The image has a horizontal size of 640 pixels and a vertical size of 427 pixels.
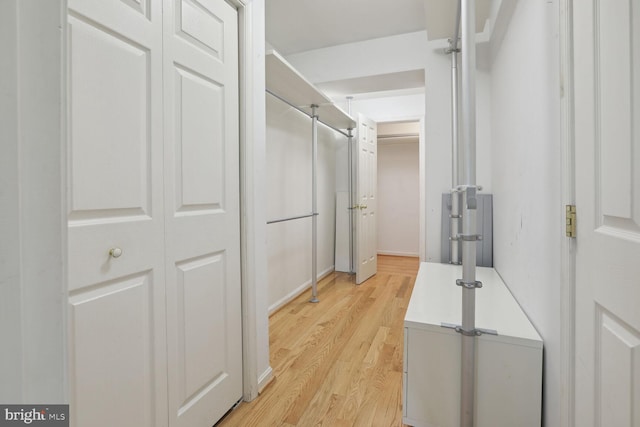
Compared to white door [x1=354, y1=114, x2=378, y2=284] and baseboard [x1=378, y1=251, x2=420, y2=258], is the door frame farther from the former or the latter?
baseboard [x1=378, y1=251, x2=420, y2=258]

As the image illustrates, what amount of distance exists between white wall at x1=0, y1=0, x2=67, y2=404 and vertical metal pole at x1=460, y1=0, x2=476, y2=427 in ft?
3.86

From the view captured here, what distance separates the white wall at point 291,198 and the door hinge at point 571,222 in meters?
2.22

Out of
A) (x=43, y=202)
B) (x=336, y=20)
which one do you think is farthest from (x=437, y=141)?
(x=43, y=202)

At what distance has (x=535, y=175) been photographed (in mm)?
1274

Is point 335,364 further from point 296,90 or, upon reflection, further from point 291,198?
point 296,90

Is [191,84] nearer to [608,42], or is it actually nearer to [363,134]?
[608,42]

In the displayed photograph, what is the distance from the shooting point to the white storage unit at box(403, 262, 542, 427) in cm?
120

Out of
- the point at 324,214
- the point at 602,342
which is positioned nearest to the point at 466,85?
the point at 602,342

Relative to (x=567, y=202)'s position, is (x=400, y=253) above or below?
below

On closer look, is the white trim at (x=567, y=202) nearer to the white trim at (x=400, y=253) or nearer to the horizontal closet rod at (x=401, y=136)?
the horizontal closet rod at (x=401, y=136)

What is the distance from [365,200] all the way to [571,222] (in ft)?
9.85

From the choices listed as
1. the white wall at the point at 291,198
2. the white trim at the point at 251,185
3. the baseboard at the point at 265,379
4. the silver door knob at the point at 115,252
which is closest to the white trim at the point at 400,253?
the white wall at the point at 291,198

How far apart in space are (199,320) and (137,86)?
0.90m

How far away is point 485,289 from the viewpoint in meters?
1.82
